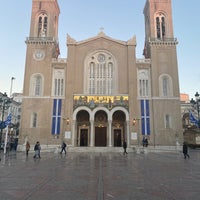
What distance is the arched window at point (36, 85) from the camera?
120ft

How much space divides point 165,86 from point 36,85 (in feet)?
74.2

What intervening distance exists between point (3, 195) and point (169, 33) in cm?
3993

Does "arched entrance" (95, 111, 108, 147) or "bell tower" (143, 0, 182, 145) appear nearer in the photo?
"bell tower" (143, 0, 182, 145)

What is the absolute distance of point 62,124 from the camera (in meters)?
34.7

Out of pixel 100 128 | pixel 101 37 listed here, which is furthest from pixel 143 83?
pixel 101 37

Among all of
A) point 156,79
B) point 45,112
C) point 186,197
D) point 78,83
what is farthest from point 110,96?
point 186,197

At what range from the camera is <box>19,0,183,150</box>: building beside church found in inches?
1368

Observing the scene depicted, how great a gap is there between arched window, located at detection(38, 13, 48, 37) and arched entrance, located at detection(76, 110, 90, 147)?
55.3ft

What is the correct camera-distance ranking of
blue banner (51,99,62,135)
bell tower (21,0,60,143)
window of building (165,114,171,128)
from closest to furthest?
blue banner (51,99,62,135) < bell tower (21,0,60,143) < window of building (165,114,171,128)

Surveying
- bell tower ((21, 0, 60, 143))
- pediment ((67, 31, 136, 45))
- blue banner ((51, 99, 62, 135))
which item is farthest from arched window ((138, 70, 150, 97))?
bell tower ((21, 0, 60, 143))

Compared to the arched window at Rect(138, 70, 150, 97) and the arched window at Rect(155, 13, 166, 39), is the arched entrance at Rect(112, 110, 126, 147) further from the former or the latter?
the arched window at Rect(155, 13, 166, 39)

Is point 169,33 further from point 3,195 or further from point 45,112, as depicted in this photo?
point 3,195

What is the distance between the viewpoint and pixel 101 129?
3828 centimetres

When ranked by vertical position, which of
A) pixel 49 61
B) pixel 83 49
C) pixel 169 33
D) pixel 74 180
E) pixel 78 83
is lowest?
pixel 74 180
